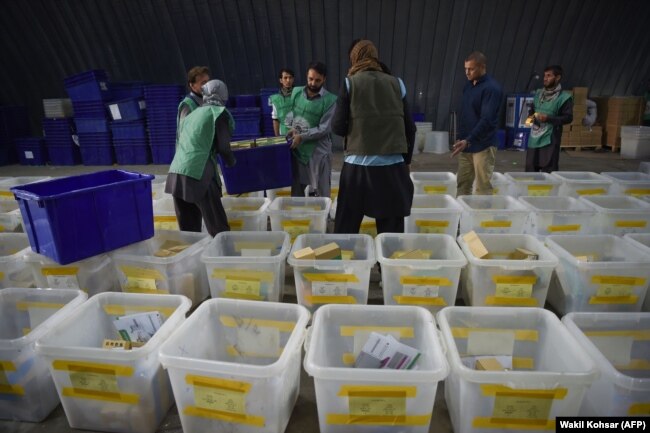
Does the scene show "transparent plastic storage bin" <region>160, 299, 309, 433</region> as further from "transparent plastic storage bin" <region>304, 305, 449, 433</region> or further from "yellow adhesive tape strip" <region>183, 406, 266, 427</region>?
"transparent plastic storage bin" <region>304, 305, 449, 433</region>

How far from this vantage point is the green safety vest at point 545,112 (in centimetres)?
394

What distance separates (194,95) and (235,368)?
217 cm

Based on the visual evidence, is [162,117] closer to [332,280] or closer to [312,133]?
[312,133]

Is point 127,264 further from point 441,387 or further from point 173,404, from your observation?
point 441,387

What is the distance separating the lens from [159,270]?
235 centimetres

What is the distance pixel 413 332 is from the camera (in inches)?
70.2

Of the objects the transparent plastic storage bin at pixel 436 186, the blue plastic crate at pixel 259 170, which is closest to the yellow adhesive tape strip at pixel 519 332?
the transparent plastic storage bin at pixel 436 186

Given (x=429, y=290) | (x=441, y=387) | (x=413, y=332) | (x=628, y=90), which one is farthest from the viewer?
(x=628, y=90)

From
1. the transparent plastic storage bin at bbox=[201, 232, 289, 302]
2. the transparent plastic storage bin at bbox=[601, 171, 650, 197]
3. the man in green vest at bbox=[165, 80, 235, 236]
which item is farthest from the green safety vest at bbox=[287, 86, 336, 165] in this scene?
the transparent plastic storage bin at bbox=[601, 171, 650, 197]

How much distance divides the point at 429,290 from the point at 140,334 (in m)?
1.40

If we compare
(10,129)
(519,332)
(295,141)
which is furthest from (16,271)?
(10,129)

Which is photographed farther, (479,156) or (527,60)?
(527,60)

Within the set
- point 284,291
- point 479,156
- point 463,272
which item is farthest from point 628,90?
point 284,291

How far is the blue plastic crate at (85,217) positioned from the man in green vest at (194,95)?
642mm
